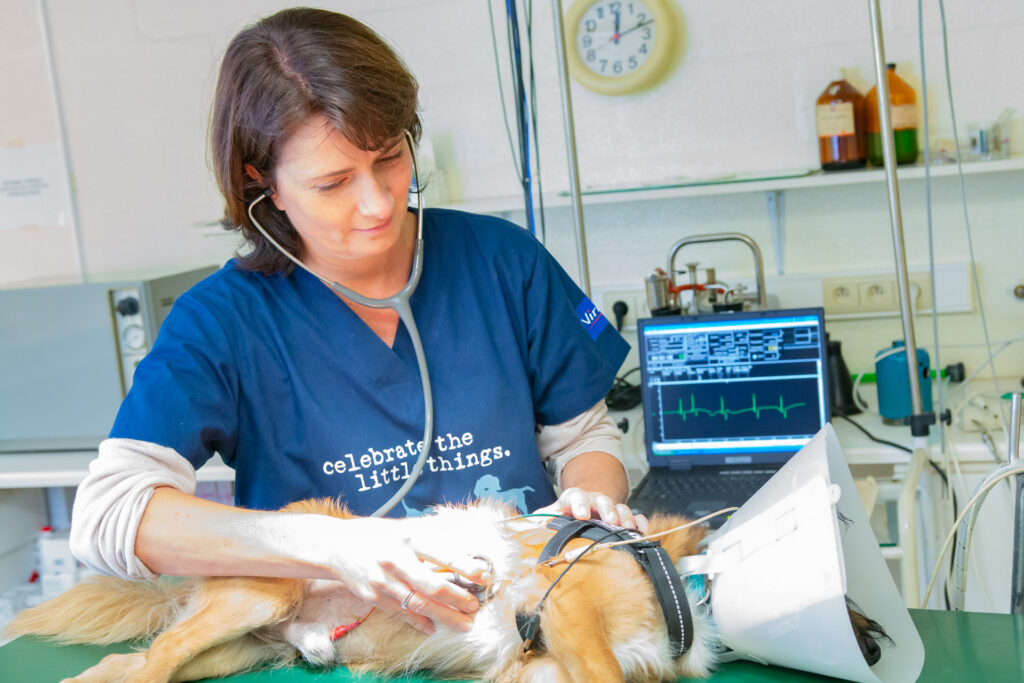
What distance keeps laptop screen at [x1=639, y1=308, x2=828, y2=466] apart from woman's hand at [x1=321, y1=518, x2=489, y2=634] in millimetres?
1219

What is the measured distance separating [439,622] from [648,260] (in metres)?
1.85

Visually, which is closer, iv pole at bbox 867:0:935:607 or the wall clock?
iv pole at bbox 867:0:935:607

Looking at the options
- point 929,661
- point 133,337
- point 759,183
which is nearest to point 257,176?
point 929,661

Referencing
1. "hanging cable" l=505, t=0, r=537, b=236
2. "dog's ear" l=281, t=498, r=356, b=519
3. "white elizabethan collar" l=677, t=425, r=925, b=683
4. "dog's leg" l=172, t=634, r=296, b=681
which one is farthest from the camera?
"hanging cable" l=505, t=0, r=537, b=236

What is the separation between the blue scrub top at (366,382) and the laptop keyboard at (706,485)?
69cm

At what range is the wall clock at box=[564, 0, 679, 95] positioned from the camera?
2434mm

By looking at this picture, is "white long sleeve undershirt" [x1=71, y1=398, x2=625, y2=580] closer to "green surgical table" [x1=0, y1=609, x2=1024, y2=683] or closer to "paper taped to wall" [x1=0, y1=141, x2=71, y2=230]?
"green surgical table" [x1=0, y1=609, x2=1024, y2=683]

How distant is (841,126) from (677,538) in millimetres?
1630

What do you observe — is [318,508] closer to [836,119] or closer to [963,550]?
[963,550]

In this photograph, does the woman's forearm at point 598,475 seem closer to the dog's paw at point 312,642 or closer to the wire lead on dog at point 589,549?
the wire lead on dog at point 589,549

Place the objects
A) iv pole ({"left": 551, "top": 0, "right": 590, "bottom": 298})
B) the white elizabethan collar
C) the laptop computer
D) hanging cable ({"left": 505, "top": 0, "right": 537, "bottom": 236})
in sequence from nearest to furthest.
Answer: the white elizabethan collar
hanging cable ({"left": 505, "top": 0, "right": 537, "bottom": 236})
iv pole ({"left": 551, "top": 0, "right": 590, "bottom": 298})
the laptop computer

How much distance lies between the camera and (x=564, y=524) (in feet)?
3.20

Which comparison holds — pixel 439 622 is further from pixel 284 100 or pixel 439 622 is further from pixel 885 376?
pixel 885 376

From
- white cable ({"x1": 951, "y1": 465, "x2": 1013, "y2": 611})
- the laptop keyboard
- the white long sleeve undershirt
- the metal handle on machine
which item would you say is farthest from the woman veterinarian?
the metal handle on machine
